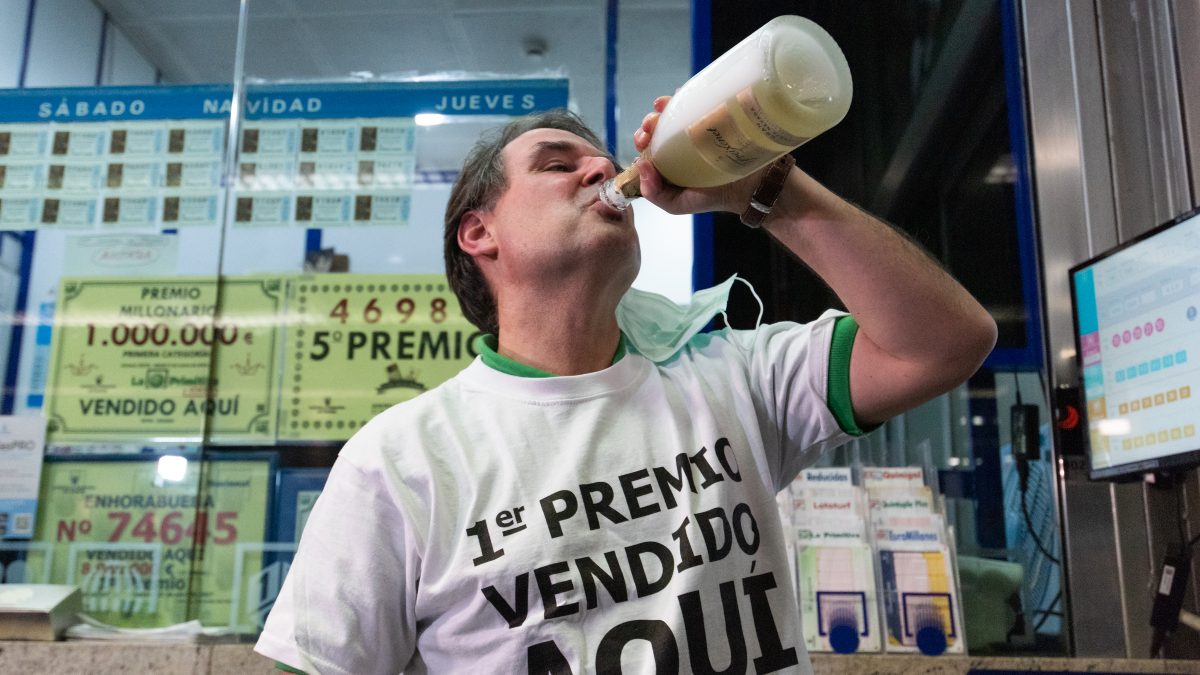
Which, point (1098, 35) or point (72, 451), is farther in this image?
point (72, 451)

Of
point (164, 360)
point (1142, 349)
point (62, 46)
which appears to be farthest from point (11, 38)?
point (1142, 349)

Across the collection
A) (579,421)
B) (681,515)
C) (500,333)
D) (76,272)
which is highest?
(76,272)

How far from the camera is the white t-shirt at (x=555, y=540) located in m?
1.01

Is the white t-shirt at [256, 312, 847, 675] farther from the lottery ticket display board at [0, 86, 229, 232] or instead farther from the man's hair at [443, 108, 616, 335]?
the lottery ticket display board at [0, 86, 229, 232]

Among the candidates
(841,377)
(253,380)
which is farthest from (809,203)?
(253,380)

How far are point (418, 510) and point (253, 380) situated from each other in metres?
1.61

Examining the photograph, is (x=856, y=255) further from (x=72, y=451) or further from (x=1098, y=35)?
(x=72, y=451)

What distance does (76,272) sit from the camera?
2.58 metres

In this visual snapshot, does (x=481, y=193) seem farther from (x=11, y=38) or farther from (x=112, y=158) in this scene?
(x=11, y=38)

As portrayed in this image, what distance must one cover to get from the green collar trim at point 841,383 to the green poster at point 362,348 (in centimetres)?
143

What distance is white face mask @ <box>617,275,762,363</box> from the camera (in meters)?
1.27

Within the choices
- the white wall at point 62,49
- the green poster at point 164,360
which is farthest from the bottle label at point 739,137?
the white wall at point 62,49

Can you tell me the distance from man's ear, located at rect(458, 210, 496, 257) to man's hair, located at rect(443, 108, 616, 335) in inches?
0.4

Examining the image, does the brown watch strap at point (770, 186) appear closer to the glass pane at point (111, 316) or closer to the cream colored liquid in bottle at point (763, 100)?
the cream colored liquid in bottle at point (763, 100)
